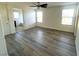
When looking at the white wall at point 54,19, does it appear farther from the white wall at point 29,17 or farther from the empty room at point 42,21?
the white wall at point 29,17

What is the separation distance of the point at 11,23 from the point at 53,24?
333 centimetres

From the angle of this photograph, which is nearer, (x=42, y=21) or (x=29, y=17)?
(x=29, y=17)

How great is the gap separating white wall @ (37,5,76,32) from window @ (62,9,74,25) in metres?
0.23

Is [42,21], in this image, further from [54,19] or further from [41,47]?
[41,47]

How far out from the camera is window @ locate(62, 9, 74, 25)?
16.6 feet

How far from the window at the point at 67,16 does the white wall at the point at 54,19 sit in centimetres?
23

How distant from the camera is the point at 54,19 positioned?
604cm

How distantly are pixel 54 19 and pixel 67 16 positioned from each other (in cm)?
109

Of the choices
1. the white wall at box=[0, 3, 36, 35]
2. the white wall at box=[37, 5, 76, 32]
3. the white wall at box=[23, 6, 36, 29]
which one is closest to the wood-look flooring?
the white wall at box=[0, 3, 36, 35]

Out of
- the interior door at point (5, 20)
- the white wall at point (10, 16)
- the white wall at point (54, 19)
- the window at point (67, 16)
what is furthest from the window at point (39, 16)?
the interior door at point (5, 20)

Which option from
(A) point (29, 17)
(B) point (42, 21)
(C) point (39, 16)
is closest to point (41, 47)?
(A) point (29, 17)

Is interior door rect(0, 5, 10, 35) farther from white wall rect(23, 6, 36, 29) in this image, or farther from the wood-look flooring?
white wall rect(23, 6, 36, 29)

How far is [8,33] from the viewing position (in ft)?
15.9

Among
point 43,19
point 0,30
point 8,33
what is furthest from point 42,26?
point 0,30
